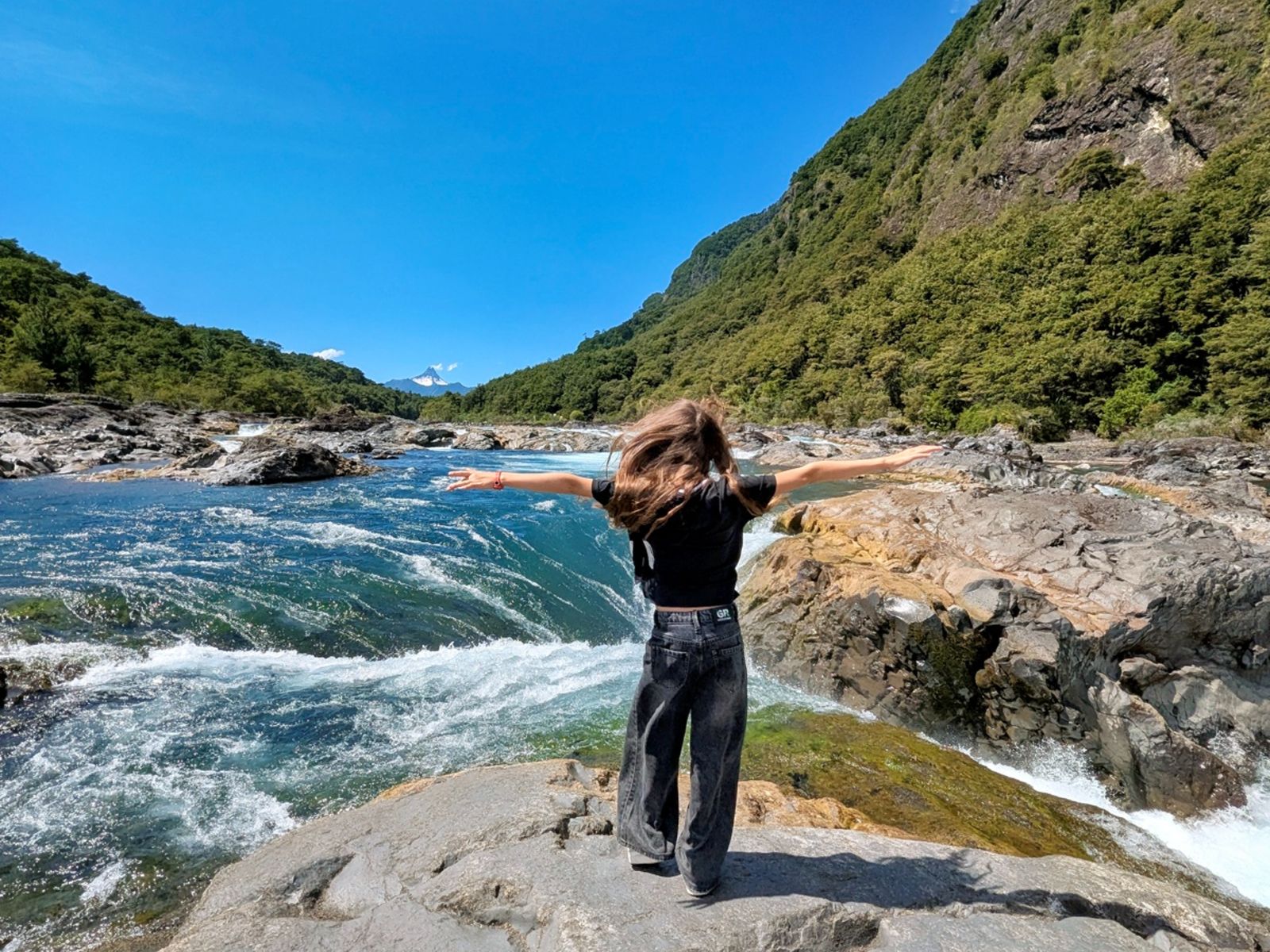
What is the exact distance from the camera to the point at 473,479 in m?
2.68

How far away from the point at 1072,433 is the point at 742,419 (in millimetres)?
32971

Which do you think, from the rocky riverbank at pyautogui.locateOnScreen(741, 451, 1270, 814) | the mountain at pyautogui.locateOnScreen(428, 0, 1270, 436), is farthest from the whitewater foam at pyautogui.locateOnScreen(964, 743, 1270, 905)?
the mountain at pyautogui.locateOnScreen(428, 0, 1270, 436)

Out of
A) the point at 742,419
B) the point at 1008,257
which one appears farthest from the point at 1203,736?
the point at 1008,257

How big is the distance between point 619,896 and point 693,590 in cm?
142

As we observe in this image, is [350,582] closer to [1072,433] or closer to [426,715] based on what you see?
[426,715]

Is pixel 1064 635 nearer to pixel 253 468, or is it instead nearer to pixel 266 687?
pixel 266 687

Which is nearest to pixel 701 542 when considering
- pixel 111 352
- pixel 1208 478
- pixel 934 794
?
pixel 934 794

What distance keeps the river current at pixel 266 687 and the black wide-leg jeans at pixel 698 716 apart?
3.35 metres

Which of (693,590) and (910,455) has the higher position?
(910,455)

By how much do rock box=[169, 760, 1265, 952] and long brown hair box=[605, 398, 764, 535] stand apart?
65.9 inches

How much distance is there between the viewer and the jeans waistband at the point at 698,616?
7.66 feet

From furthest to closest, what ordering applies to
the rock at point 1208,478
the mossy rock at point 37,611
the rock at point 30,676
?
the rock at point 1208,478, the mossy rock at point 37,611, the rock at point 30,676

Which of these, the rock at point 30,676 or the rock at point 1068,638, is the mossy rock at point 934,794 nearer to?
the rock at point 1068,638

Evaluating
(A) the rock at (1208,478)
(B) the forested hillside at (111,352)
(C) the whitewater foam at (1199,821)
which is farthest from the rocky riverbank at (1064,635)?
(B) the forested hillside at (111,352)
